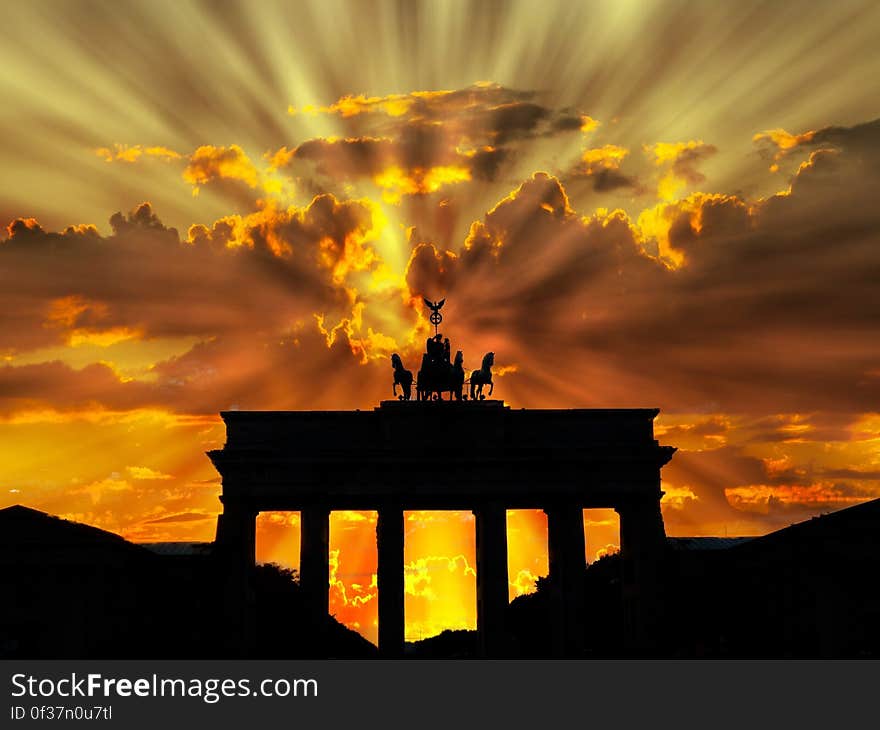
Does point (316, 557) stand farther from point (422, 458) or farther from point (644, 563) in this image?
point (644, 563)

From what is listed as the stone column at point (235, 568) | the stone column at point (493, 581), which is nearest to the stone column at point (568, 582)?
the stone column at point (493, 581)

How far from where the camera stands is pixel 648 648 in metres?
87.4

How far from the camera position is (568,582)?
9056 cm

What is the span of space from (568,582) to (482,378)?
14.0m

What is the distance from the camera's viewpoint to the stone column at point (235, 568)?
86938mm

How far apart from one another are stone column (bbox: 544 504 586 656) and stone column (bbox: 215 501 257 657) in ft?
63.6

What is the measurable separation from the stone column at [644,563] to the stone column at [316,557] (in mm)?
18321

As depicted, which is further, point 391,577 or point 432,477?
point 391,577

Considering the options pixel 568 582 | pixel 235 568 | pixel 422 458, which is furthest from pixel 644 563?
pixel 235 568

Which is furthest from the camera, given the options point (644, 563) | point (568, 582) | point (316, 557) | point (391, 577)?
point (568, 582)

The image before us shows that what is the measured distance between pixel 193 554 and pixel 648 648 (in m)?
28.0

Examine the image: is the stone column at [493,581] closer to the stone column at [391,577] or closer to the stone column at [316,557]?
the stone column at [391,577]

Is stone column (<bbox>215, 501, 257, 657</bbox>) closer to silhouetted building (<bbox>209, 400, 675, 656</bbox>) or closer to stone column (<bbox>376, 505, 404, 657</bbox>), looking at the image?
silhouetted building (<bbox>209, 400, 675, 656</bbox>)

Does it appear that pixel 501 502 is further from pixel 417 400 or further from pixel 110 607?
pixel 110 607
